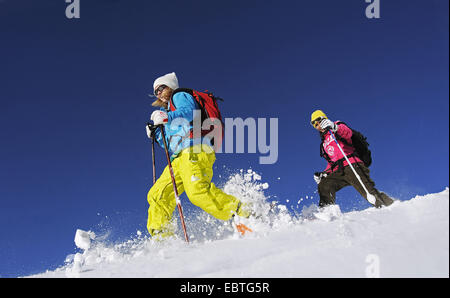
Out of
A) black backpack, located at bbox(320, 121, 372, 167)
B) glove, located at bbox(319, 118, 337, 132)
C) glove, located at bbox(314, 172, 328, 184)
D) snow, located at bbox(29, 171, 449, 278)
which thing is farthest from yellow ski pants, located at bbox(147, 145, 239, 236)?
black backpack, located at bbox(320, 121, 372, 167)

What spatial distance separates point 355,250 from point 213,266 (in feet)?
2.82

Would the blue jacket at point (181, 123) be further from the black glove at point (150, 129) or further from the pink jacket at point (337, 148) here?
the pink jacket at point (337, 148)

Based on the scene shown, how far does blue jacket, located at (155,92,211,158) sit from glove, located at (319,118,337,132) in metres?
2.53

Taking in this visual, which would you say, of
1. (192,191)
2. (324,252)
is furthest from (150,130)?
(324,252)

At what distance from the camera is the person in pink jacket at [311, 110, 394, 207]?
5.19m

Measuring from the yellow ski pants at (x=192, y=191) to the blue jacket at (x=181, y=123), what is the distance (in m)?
0.09

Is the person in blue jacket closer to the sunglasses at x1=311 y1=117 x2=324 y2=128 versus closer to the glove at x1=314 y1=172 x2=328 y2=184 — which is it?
the sunglasses at x1=311 y1=117 x2=324 y2=128

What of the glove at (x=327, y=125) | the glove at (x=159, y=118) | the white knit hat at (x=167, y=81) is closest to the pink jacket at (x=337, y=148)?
the glove at (x=327, y=125)

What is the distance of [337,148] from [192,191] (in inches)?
134
